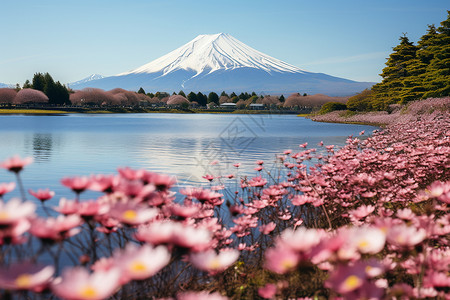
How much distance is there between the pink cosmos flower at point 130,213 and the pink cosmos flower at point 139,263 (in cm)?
16

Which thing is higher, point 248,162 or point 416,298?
point 416,298

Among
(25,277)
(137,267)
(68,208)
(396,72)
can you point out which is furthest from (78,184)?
(396,72)

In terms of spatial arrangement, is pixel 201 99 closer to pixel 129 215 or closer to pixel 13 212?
pixel 129 215

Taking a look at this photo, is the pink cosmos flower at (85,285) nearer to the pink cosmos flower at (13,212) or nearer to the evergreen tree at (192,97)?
the pink cosmos flower at (13,212)

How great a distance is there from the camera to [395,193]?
4.51 m

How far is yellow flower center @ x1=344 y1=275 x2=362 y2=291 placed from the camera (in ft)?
3.84

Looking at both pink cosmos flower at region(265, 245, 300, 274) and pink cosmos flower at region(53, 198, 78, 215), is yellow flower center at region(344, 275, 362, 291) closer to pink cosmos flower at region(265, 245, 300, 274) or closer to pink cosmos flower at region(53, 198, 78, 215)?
pink cosmos flower at region(265, 245, 300, 274)

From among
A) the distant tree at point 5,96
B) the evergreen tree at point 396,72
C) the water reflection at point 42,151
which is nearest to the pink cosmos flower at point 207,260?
the water reflection at point 42,151

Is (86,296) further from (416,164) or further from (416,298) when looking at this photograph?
(416,164)

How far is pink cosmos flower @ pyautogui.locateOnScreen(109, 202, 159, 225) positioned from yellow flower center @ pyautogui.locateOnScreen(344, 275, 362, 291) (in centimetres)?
73

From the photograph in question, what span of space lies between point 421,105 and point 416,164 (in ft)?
85.6

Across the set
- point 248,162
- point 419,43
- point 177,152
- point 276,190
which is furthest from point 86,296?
point 419,43

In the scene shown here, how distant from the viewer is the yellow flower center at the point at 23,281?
114cm

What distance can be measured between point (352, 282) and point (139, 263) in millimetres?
693
